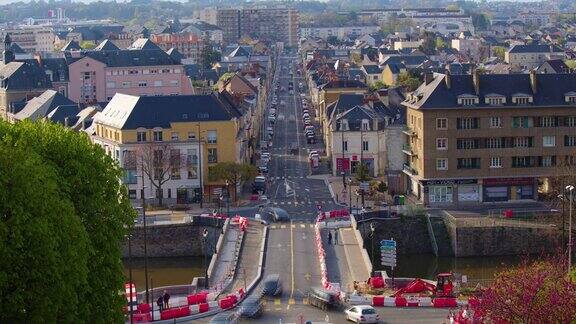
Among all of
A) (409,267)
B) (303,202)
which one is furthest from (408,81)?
(409,267)

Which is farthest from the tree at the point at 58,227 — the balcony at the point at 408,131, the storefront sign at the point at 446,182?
the balcony at the point at 408,131

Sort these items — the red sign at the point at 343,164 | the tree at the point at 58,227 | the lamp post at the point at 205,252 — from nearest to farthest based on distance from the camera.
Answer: the tree at the point at 58,227 < the lamp post at the point at 205,252 < the red sign at the point at 343,164

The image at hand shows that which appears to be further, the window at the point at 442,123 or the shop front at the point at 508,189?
the shop front at the point at 508,189

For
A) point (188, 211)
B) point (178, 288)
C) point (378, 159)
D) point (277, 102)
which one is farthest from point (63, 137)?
point (277, 102)

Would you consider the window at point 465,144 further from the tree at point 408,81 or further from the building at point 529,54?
the building at point 529,54

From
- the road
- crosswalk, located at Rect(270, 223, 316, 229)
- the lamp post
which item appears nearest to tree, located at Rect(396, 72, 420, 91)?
the road

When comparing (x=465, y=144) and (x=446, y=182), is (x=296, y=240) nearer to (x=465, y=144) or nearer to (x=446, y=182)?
(x=446, y=182)

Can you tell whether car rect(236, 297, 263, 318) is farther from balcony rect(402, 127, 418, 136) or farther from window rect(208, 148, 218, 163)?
window rect(208, 148, 218, 163)

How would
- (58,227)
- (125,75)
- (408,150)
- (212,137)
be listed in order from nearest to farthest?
(58,227), (408,150), (212,137), (125,75)
